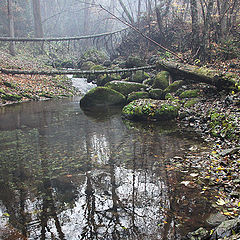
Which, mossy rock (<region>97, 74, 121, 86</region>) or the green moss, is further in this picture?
mossy rock (<region>97, 74, 121, 86</region>)

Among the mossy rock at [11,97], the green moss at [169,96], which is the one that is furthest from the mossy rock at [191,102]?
the mossy rock at [11,97]

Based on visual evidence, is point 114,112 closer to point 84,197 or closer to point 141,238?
point 84,197

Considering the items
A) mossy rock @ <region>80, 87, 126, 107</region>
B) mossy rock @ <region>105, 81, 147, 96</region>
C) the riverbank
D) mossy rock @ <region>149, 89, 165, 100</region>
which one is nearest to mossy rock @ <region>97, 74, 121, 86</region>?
the riverbank

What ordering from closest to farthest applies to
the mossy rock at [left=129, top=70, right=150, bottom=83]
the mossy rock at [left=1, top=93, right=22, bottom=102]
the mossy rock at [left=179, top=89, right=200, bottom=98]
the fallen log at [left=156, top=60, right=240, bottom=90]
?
the fallen log at [left=156, top=60, right=240, bottom=90]
the mossy rock at [left=179, top=89, right=200, bottom=98]
the mossy rock at [left=1, top=93, right=22, bottom=102]
the mossy rock at [left=129, top=70, right=150, bottom=83]

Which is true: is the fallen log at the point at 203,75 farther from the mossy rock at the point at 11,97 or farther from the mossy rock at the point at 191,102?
the mossy rock at the point at 11,97

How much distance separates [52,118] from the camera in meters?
9.60

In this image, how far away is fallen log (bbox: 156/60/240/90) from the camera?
8469 mm

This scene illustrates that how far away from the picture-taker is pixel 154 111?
879cm

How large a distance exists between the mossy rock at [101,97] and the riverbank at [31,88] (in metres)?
4.23

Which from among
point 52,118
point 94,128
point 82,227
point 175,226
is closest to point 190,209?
point 175,226

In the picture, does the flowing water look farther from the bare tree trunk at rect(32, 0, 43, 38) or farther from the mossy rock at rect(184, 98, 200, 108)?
the bare tree trunk at rect(32, 0, 43, 38)

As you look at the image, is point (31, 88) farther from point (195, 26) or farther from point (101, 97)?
point (195, 26)

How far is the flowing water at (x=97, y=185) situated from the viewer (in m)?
2.88

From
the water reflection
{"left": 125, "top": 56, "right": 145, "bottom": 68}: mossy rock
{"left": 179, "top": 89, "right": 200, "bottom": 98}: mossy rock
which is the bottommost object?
the water reflection
